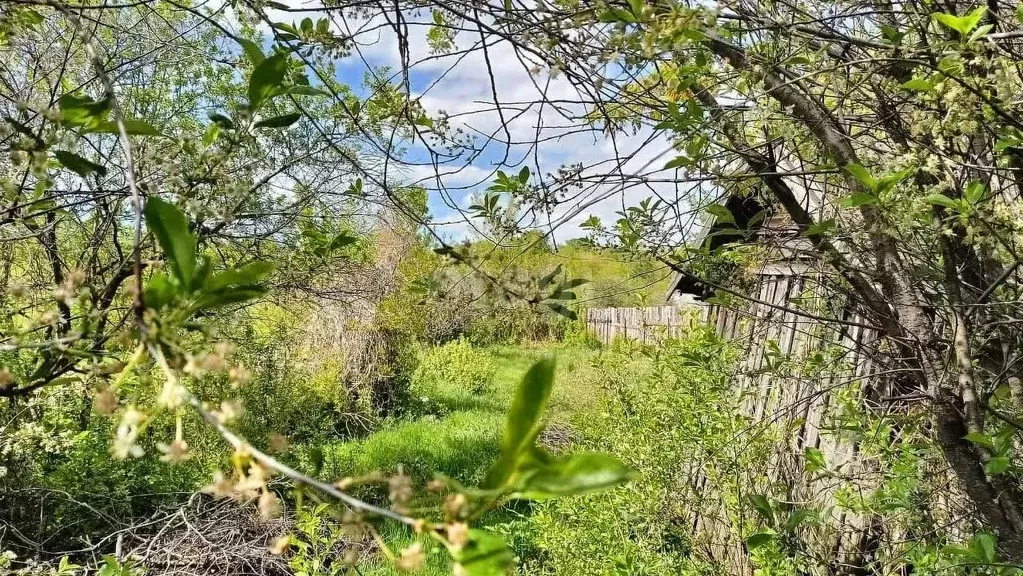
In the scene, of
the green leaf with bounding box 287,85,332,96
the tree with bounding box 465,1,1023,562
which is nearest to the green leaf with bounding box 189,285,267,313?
the green leaf with bounding box 287,85,332,96

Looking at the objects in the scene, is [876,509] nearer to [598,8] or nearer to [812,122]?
[812,122]

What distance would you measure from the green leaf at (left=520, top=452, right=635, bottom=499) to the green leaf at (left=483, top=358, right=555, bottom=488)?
0.04 ft

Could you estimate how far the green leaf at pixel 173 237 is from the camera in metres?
0.41

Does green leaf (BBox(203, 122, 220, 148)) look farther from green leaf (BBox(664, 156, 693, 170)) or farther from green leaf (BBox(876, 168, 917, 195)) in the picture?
green leaf (BBox(876, 168, 917, 195))

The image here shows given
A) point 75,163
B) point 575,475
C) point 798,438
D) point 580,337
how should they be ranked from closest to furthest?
point 575,475 → point 75,163 → point 798,438 → point 580,337

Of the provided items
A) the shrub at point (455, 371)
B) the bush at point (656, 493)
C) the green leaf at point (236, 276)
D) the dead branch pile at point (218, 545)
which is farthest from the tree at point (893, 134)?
the shrub at point (455, 371)

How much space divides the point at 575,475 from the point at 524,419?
4 centimetres

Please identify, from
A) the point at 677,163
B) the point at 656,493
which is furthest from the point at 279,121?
the point at 656,493

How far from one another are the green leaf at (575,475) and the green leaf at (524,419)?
0.04 ft

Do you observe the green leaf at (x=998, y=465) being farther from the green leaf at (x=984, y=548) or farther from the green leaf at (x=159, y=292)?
the green leaf at (x=159, y=292)

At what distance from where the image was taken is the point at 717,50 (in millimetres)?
1269

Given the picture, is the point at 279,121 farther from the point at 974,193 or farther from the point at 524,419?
the point at 974,193

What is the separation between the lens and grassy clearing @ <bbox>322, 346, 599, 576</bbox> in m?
4.98

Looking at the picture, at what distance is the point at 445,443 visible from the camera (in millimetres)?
7121
